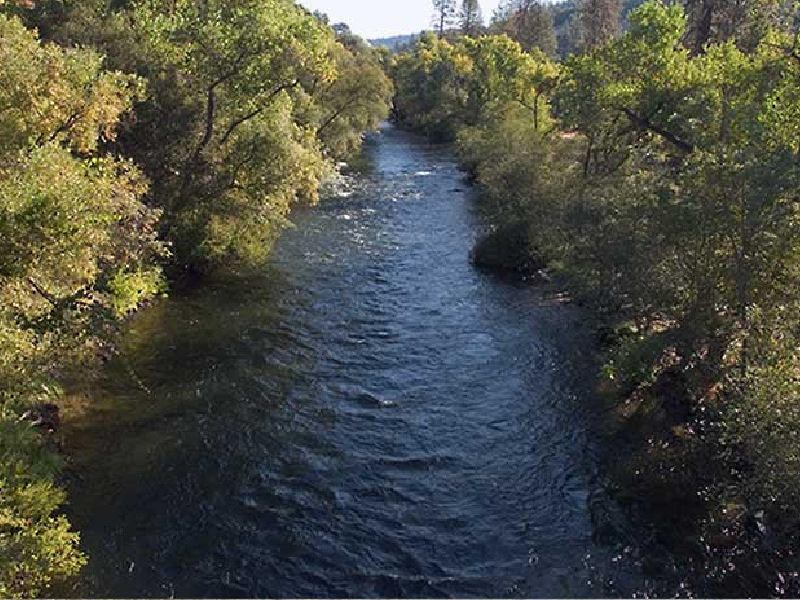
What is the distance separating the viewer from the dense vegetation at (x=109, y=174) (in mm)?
15086

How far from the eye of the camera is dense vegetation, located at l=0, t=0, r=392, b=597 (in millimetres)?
15086

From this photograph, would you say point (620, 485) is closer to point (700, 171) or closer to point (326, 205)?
point (700, 171)

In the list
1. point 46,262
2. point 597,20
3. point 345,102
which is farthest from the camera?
point 597,20

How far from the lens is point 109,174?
2223cm

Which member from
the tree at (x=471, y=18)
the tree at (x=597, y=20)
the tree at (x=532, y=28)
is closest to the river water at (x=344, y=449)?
the tree at (x=597, y=20)

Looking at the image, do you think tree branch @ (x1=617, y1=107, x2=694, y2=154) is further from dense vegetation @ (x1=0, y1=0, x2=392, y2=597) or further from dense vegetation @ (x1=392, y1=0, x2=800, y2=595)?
dense vegetation @ (x1=0, y1=0, x2=392, y2=597)

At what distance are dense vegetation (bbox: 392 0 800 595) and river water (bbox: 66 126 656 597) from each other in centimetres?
205

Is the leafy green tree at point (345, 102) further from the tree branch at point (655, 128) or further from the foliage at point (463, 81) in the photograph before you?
the tree branch at point (655, 128)

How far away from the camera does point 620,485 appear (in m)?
18.8

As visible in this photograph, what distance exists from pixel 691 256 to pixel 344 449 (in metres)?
11.5

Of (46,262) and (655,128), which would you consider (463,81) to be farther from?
(46,262)

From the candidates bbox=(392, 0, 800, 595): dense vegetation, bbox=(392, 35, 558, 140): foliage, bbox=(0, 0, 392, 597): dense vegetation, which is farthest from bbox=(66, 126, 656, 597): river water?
bbox=(392, 35, 558, 140): foliage

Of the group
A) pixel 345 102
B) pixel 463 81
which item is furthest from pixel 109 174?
pixel 463 81

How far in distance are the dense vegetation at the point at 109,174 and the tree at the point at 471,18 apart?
110 m
